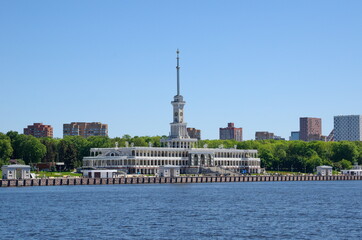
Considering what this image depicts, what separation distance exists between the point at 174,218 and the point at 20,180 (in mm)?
77151

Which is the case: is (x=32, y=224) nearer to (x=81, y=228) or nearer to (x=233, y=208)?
(x=81, y=228)

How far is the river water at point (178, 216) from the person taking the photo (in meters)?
76.0

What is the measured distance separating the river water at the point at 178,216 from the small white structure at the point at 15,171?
34690mm

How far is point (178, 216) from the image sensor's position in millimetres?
92062

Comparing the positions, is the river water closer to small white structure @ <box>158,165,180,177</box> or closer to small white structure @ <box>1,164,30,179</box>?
small white structure @ <box>1,164,30,179</box>

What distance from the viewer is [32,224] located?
84375mm

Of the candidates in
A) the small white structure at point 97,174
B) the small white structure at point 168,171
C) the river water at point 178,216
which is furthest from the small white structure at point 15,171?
the small white structure at point 168,171

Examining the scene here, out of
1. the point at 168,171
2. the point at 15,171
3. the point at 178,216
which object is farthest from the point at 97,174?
the point at 178,216

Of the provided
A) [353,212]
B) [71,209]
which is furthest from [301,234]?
[71,209]

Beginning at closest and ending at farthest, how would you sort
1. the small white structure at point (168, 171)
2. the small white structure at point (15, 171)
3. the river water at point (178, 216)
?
the river water at point (178, 216)
the small white structure at point (15, 171)
the small white structure at point (168, 171)

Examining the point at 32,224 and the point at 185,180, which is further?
the point at 185,180

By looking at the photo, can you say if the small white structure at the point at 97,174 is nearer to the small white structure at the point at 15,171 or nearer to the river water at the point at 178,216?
the small white structure at the point at 15,171

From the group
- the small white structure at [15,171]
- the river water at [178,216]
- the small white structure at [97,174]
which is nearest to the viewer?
the river water at [178,216]

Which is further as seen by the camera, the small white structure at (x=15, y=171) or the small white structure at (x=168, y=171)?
the small white structure at (x=168, y=171)
